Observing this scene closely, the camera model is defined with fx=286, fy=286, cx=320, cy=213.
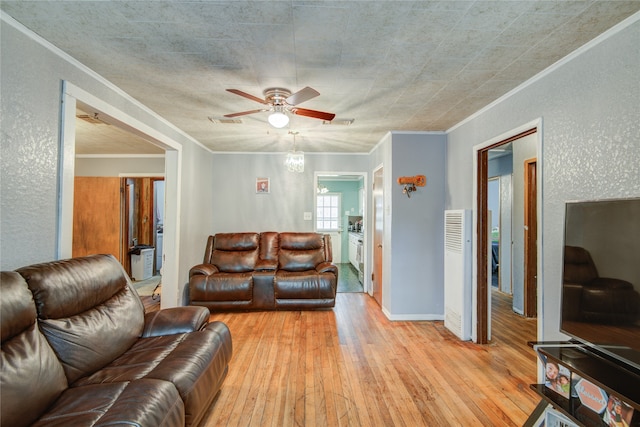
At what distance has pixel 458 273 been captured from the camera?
3123mm

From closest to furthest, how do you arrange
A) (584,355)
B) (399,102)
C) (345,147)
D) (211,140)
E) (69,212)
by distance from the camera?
(584,355) → (69,212) → (399,102) → (211,140) → (345,147)

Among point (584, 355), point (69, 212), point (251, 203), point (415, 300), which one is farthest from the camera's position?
point (251, 203)

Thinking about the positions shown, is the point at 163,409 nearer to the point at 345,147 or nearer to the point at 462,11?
the point at 462,11

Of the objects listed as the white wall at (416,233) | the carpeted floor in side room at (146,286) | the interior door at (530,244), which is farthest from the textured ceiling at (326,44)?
the carpeted floor in side room at (146,286)

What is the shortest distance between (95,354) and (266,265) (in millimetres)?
2720

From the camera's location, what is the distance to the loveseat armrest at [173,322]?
206 centimetres

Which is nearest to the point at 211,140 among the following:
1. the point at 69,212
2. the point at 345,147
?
the point at 345,147

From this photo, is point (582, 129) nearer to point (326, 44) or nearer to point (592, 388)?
point (592, 388)

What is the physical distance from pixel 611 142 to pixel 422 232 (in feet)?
6.95

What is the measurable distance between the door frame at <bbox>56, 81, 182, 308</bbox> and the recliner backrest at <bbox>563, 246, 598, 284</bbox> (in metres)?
3.10

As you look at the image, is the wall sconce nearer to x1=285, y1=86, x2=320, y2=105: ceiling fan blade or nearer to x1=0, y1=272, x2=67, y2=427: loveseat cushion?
x1=285, y1=86, x2=320, y2=105: ceiling fan blade

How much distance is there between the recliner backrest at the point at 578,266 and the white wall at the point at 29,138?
3.10 meters

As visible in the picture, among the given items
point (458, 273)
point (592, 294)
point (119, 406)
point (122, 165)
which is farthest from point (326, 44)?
point (122, 165)

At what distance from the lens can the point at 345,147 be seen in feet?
15.0
